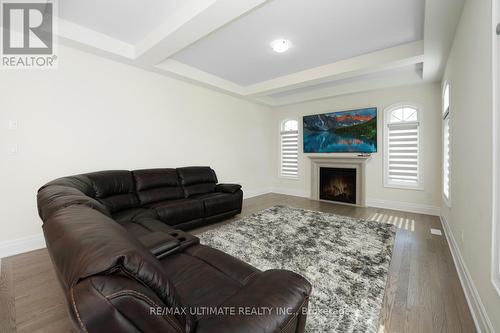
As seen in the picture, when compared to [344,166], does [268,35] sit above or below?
above

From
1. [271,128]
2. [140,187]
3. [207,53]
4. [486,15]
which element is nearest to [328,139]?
[271,128]

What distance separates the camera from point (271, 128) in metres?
6.78

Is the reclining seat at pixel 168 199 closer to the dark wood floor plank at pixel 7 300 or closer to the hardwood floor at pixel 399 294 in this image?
the hardwood floor at pixel 399 294

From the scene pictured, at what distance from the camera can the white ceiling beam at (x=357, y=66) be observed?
3.24 metres

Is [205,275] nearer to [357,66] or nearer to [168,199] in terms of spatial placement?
[168,199]

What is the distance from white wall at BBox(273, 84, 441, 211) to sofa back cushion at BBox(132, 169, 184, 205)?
3644 millimetres

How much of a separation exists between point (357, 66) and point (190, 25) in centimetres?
281

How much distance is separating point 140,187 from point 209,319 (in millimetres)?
3040

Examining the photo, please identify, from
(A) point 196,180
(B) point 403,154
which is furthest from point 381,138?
(A) point 196,180

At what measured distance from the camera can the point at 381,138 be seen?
4766 mm

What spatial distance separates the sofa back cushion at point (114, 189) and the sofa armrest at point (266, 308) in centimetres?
267

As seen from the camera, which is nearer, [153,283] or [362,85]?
[153,283]

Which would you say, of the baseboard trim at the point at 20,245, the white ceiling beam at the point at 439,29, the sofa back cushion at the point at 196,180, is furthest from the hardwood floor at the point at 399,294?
the white ceiling beam at the point at 439,29

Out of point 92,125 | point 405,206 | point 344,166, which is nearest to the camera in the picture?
point 92,125
